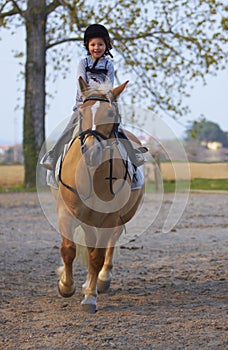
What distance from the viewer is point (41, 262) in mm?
8789

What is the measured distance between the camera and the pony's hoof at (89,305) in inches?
236

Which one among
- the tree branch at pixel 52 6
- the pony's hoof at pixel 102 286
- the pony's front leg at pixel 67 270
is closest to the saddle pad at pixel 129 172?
the pony's front leg at pixel 67 270

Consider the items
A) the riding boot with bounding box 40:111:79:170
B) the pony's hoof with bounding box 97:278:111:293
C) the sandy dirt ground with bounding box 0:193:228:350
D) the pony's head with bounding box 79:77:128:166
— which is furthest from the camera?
the pony's hoof with bounding box 97:278:111:293

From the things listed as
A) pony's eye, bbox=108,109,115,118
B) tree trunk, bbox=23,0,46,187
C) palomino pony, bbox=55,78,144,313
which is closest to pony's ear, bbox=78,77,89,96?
palomino pony, bbox=55,78,144,313

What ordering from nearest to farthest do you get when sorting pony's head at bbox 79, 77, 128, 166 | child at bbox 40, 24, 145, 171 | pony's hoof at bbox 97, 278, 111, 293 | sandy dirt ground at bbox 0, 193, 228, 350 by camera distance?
sandy dirt ground at bbox 0, 193, 228, 350, pony's head at bbox 79, 77, 128, 166, child at bbox 40, 24, 145, 171, pony's hoof at bbox 97, 278, 111, 293

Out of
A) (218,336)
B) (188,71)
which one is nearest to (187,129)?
(188,71)

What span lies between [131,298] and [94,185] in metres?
1.35

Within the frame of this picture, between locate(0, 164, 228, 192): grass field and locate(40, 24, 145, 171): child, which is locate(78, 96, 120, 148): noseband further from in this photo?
locate(0, 164, 228, 192): grass field

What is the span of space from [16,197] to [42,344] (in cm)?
1468

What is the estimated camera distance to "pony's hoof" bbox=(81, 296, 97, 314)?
6.00 meters

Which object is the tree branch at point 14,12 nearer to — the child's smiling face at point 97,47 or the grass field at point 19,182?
the grass field at point 19,182

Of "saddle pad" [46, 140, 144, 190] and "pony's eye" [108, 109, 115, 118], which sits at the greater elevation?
"pony's eye" [108, 109, 115, 118]

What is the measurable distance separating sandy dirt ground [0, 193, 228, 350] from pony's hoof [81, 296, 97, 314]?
0.17 ft

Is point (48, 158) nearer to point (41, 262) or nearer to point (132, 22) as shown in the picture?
point (41, 262)
